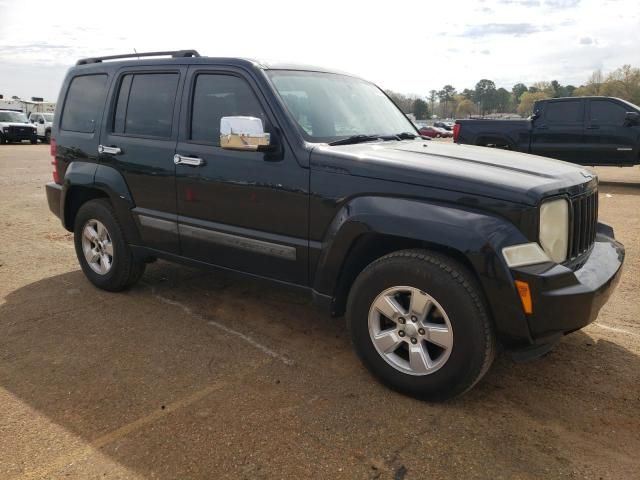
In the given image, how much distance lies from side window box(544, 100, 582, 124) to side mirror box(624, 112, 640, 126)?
0.90 m

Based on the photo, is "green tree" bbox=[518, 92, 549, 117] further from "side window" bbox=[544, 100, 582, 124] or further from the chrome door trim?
the chrome door trim

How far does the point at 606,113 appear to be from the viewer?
1186cm

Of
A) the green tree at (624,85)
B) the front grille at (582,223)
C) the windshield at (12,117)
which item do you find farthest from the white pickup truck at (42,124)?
the green tree at (624,85)

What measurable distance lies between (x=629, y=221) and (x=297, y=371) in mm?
6571

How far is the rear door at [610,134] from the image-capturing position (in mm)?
11633

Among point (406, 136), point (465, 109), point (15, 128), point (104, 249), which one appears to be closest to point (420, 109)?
point (465, 109)

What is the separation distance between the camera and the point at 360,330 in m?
3.14

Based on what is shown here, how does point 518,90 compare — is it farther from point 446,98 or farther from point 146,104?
point 146,104

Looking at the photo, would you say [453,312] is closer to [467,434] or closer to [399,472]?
[467,434]

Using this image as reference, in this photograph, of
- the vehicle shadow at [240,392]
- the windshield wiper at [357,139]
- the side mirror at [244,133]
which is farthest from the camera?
the windshield wiper at [357,139]

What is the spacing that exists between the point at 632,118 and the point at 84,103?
11.2 m

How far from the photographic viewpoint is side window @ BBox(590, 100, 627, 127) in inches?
462

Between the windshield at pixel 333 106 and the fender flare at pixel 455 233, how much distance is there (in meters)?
0.70

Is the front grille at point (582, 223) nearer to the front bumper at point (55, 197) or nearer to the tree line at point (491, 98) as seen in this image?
the front bumper at point (55, 197)
